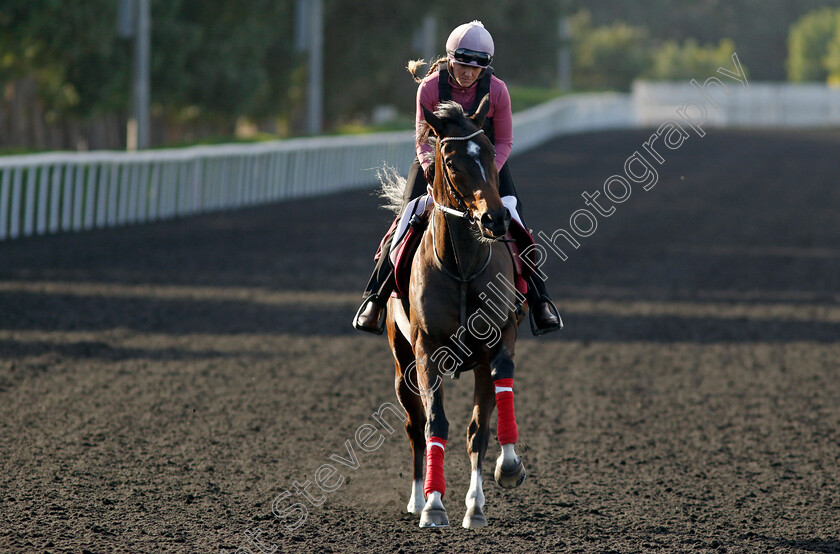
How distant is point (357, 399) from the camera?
28.0ft

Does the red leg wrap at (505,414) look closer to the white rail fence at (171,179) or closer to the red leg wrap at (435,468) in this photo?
the red leg wrap at (435,468)

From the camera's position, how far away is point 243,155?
21.4 m

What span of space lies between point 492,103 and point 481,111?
38 cm

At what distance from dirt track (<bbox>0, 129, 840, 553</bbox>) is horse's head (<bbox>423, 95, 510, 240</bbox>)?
1573mm

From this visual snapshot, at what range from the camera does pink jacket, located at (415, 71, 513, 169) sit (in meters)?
5.69

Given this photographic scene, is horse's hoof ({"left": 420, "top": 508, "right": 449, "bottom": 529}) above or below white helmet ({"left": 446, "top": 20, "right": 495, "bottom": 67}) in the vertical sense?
below

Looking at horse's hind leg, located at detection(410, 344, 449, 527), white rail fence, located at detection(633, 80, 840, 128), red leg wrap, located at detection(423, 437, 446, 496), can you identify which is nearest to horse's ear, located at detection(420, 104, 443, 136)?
horse's hind leg, located at detection(410, 344, 449, 527)

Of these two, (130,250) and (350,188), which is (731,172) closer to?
(350,188)

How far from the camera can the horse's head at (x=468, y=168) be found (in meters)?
4.98

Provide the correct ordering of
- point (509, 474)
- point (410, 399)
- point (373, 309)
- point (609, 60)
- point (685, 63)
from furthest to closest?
point (685, 63) → point (609, 60) → point (373, 309) → point (410, 399) → point (509, 474)

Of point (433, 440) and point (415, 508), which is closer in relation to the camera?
point (433, 440)

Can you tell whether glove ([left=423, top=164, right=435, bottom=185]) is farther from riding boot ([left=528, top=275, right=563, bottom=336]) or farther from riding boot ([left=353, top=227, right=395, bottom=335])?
riding boot ([left=528, top=275, right=563, bottom=336])

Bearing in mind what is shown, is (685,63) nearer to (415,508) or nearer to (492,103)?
(492,103)

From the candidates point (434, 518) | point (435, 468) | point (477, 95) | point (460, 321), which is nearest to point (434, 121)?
point (477, 95)
